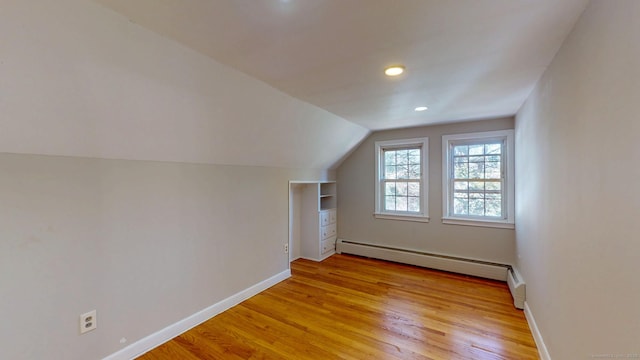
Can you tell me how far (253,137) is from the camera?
2.70 meters

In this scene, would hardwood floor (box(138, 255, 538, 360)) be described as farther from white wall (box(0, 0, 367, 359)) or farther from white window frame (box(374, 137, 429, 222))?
white window frame (box(374, 137, 429, 222))

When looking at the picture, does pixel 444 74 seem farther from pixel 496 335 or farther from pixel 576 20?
pixel 496 335

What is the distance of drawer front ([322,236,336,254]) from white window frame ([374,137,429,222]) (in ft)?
3.00

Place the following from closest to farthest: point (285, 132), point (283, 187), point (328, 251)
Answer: point (285, 132) → point (283, 187) → point (328, 251)

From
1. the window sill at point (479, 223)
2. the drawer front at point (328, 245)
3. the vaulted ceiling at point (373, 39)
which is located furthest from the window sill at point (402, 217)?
the vaulted ceiling at point (373, 39)

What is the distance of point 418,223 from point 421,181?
2.19 feet

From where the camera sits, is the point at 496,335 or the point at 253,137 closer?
the point at 496,335

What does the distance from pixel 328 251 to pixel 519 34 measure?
12.8 feet

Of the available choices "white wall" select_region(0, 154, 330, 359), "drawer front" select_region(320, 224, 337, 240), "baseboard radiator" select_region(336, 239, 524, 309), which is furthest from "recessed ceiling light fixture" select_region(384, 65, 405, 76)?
"drawer front" select_region(320, 224, 337, 240)

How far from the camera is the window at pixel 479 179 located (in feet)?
11.6

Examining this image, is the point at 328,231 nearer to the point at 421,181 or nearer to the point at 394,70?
the point at 421,181

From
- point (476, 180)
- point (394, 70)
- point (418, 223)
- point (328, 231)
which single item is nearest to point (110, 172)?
point (394, 70)

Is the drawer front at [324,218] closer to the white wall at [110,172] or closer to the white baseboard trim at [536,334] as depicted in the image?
the white wall at [110,172]

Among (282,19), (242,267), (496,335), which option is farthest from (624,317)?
(242,267)
